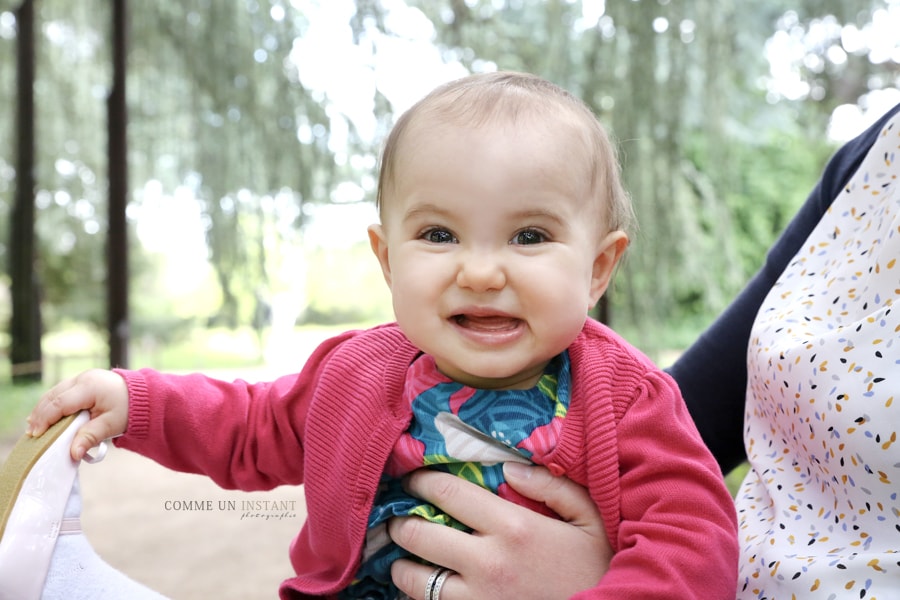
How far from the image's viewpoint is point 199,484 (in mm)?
3717

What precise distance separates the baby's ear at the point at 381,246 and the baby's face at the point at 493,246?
86 mm

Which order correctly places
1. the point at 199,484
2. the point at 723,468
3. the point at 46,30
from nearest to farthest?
1. the point at 723,468
2. the point at 199,484
3. the point at 46,30

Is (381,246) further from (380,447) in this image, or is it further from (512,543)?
(512,543)

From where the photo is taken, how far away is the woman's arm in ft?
2.90

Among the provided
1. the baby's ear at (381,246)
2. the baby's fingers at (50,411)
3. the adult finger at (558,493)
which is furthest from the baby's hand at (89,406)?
the adult finger at (558,493)

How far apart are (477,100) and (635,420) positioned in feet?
1.23

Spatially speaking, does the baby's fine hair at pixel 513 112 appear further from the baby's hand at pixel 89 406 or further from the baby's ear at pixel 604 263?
the baby's hand at pixel 89 406

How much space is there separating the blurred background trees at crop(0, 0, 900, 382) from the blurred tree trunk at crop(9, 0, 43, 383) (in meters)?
0.12

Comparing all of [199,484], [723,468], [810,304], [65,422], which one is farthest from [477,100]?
[199,484]

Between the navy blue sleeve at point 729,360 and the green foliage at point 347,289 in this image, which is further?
the green foliage at point 347,289

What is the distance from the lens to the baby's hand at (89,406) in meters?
0.91

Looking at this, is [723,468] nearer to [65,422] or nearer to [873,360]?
[873,360]

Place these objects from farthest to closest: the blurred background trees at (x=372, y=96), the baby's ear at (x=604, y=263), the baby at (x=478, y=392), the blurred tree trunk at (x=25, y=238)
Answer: the blurred tree trunk at (x=25, y=238) → the blurred background trees at (x=372, y=96) → the baby's ear at (x=604, y=263) → the baby at (x=478, y=392)

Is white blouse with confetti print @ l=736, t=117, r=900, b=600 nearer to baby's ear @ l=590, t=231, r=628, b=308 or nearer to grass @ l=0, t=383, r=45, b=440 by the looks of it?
baby's ear @ l=590, t=231, r=628, b=308
